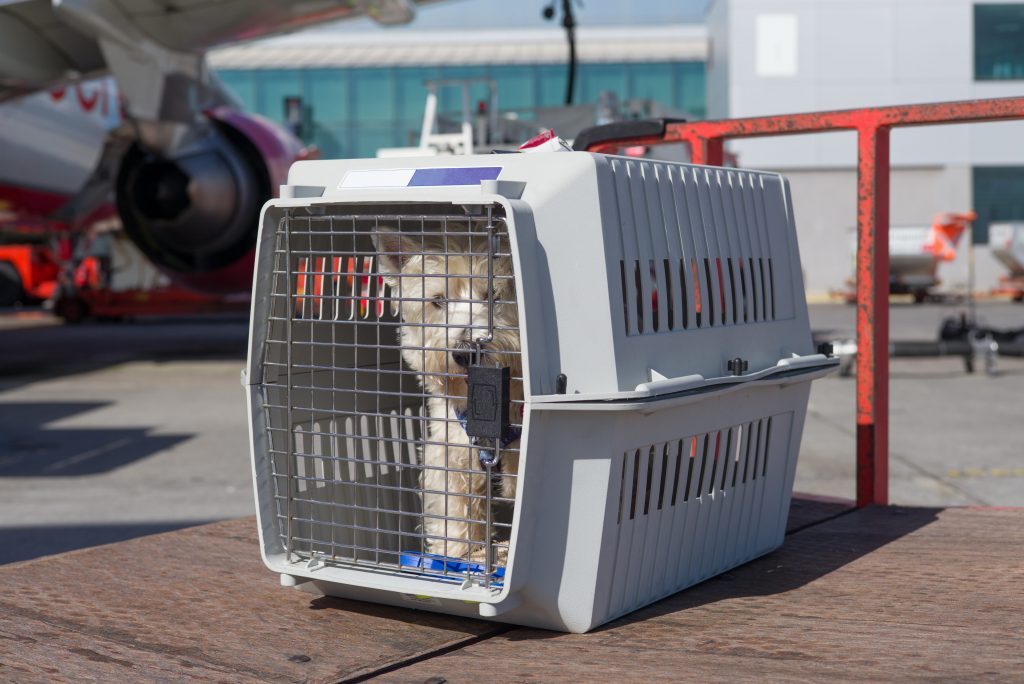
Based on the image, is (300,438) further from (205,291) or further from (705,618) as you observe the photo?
(205,291)

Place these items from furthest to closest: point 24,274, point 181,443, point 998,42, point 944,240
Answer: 1. point 998,42
2. point 24,274
3. point 944,240
4. point 181,443

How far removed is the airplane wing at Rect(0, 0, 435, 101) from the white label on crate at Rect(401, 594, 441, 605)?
9.33 m

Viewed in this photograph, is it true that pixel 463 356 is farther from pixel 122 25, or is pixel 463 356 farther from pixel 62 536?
pixel 122 25

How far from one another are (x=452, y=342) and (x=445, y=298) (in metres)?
0.11

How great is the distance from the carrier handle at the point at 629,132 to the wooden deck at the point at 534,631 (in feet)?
3.85

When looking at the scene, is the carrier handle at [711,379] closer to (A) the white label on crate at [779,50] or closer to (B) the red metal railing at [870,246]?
(B) the red metal railing at [870,246]

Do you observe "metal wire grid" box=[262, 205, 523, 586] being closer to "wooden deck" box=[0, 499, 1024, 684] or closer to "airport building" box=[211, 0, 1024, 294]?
"wooden deck" box=[0, 499, 1024, 684]

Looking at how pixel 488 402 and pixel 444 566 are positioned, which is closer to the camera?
pixel 488 402

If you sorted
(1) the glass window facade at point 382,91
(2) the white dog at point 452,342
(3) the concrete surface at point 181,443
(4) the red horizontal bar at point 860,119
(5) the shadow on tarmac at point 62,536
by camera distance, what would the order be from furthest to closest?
(1) the glass window facade at point 382,91, (3) the concrete surface at point 181,443, (5) the shadow on tarmac at point 62,536, (4) the red horizontal bar at point 860,119, (2) the white dog at point 452,342

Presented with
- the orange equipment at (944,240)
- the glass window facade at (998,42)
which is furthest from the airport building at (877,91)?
the orange equipment at (944,240)

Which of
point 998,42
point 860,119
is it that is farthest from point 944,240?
point 860,119

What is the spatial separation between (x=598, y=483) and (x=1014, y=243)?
30314mm

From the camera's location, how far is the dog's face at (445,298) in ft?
7.70

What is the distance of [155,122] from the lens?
1255 cm
